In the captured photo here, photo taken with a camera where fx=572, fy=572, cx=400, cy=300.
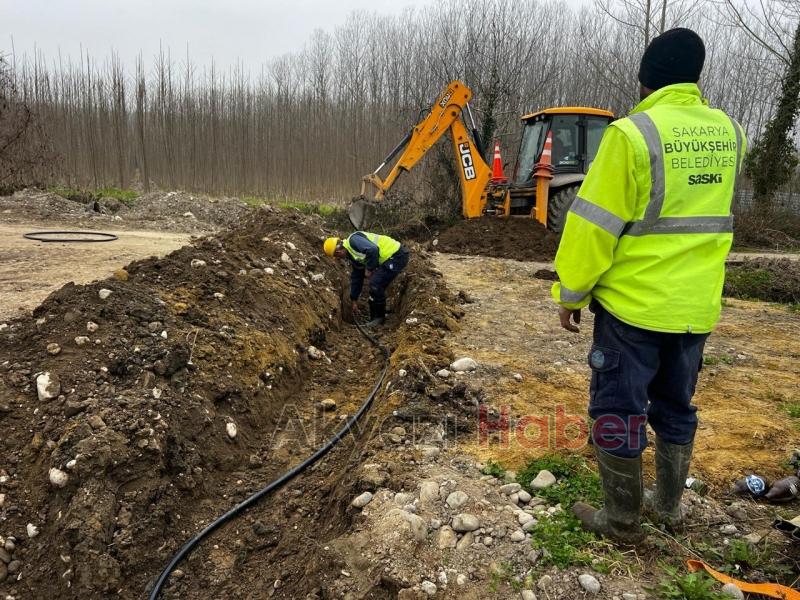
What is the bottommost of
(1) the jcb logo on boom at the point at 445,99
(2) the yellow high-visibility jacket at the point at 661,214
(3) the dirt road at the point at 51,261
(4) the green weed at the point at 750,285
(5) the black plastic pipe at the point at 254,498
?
(5) the black plastic pipe at the point at 254,498

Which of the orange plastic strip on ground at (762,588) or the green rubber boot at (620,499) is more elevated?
the green rubber boot at (620,499)

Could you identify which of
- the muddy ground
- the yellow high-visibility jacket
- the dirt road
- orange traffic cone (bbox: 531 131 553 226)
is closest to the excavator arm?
orange traffic cone (bbox: 531 131 553 226)

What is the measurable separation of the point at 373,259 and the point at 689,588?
4.65 m

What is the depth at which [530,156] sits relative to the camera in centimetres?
1099

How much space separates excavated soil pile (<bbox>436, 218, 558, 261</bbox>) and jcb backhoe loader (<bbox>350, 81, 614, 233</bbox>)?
1.03ft

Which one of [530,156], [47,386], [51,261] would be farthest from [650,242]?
→ [530,156]

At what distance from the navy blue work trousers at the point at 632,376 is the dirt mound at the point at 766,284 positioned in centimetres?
670

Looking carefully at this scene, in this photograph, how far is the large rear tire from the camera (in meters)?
10.4

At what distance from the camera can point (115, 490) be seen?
3018 millimetres

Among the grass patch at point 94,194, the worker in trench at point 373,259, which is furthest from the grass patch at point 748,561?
the grass patch at point 94,194

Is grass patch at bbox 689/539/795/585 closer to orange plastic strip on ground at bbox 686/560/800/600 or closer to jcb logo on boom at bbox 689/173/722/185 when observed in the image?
orange plastic strip on ground at bbox 686/560/800/600

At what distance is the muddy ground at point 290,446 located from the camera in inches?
92.4

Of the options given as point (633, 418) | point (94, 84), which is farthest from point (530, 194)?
point (94, 84)

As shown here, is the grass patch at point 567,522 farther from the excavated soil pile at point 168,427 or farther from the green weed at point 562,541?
the excavated soil pile at point 168,427
